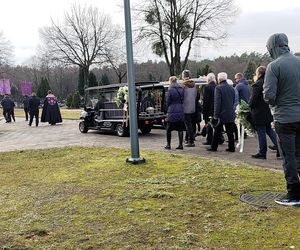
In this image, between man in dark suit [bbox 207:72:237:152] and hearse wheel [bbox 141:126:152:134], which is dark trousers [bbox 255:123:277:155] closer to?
man in dark suit [bbox 207:72:237:152]

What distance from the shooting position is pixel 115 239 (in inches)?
156

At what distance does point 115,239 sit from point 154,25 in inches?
1429

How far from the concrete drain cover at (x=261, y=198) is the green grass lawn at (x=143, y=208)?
11 centimetres

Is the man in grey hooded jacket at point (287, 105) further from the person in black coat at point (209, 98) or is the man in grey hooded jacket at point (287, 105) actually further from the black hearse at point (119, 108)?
the black hearse at point (119, 108)

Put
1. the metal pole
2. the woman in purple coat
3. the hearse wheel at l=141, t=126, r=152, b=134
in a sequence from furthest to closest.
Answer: the hearse wheel at l=141, t=126, r=152, b=134 < the woman in purple coat < the metal pole

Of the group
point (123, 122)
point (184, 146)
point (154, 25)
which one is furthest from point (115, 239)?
point (154, 25)

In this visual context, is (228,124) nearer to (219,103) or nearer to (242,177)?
(219,103)

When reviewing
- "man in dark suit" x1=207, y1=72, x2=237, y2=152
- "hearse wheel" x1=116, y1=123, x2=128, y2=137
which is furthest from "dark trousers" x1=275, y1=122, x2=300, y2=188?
"hearse wheel" x1=116, y1=123, x2=128, y2=137

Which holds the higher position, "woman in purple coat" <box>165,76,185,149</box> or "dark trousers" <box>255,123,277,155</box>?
A: "woman in purple coat" <box>165,76,185,149</box>

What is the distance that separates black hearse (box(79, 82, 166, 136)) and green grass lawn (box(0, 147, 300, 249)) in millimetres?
6513

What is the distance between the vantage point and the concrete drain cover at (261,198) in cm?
490

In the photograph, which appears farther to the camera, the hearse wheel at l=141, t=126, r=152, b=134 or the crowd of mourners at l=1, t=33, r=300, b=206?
the hearse wheel at l=141, t=126, r=152, b=134

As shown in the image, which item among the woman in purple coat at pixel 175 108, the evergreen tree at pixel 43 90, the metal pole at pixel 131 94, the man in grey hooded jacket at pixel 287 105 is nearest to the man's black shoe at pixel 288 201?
the man in grey hooded jacket at pixel 287 105

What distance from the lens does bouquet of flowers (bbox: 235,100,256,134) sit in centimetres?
918
